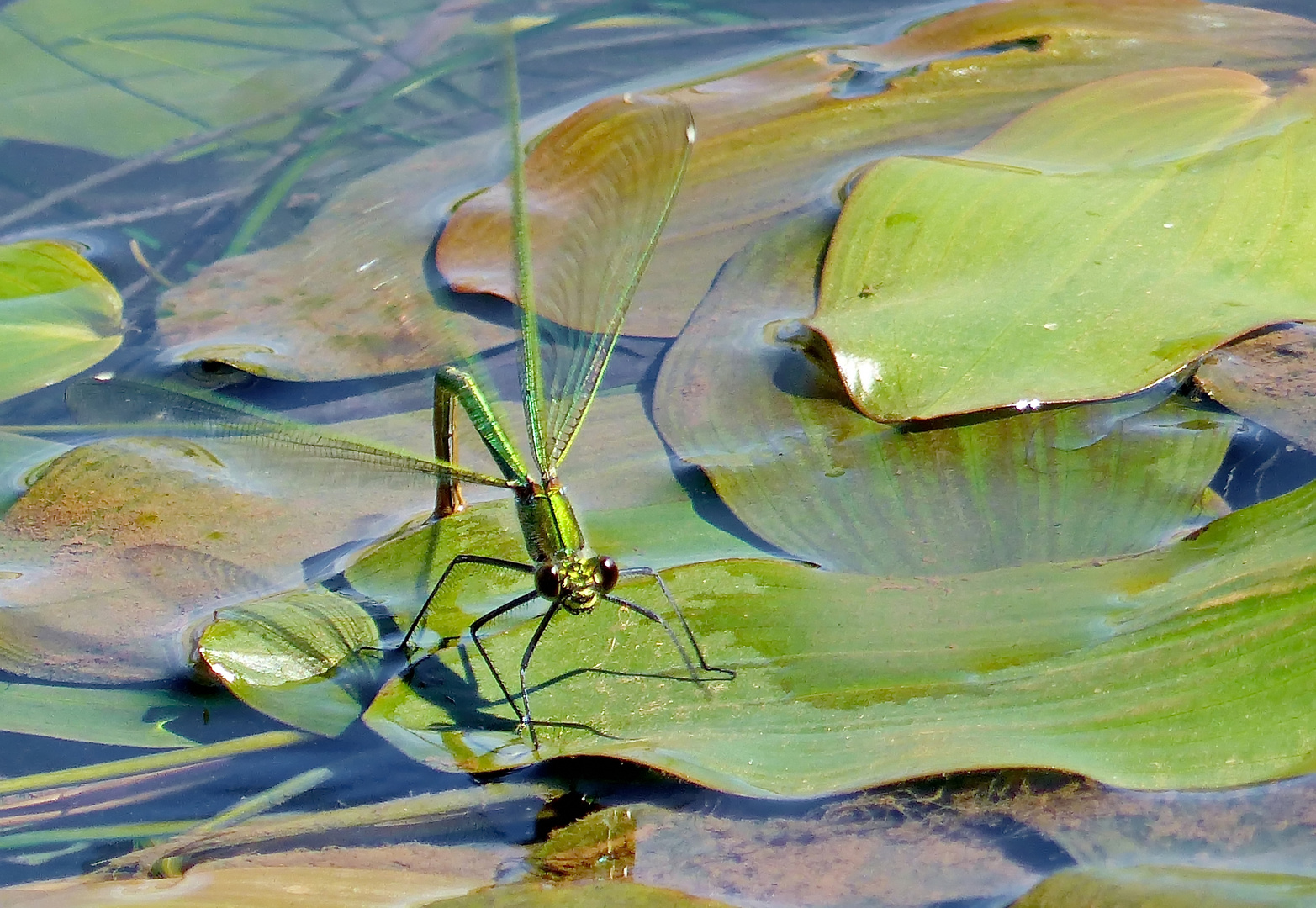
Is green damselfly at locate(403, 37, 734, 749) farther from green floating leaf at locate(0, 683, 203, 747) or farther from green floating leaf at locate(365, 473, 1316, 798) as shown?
green floating leaf at locate(0, 683, 203, 747)

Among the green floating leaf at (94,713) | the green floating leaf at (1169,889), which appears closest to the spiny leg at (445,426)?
the green floating leaf at (94,713)

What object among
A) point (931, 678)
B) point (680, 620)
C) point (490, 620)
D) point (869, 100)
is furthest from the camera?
point (869, 100)

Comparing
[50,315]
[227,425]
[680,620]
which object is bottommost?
[680,620]

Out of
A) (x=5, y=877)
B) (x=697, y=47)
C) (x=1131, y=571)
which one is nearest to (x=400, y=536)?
(x=5, y=877)

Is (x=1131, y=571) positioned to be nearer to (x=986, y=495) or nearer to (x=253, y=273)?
(x=986, y=495)

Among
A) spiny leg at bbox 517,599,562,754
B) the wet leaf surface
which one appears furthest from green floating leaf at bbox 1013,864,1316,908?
the wet leaf surface

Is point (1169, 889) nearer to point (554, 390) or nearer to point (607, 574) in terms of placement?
point (607, 574)

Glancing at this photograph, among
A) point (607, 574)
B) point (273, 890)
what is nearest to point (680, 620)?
point (607, 574)
